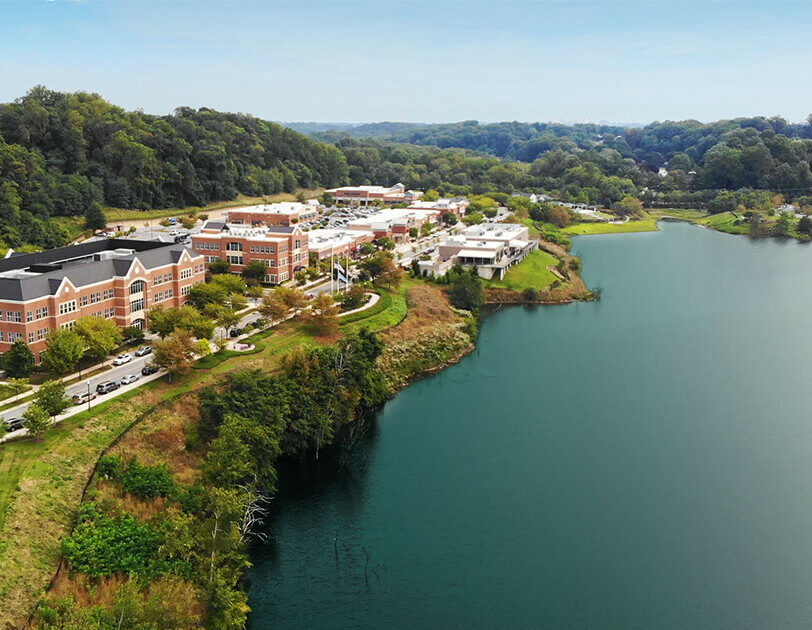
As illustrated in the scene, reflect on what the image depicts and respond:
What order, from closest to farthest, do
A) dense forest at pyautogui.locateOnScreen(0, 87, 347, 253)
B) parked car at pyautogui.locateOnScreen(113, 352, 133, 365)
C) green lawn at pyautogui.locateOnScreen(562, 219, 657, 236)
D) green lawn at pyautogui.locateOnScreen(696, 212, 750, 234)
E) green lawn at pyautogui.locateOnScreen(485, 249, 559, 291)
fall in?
parked car at pyautogui.locateOnScreen(113, 352, 133, 365) → dense forest at pyautogui.locateOnScreen(0, 87, 347, 253) → green lawn at pyautogui.locateOnScreen(485, 249, 559, 291) → green lawn at pyautogui.locateOnScreen(562, 219, 657, 236) → green lawn at pyautogui.locateOnScreen(696, 212, 750, 234)

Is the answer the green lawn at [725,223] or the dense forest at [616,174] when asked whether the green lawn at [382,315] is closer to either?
the dense forest at [616,174]

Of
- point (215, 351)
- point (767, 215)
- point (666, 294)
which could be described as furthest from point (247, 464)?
point (767, 215)

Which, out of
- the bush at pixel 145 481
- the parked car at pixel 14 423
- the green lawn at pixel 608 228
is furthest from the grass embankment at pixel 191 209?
the bush at pixel 145 481

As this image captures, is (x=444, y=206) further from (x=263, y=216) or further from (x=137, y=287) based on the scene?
(x=137, y=287)

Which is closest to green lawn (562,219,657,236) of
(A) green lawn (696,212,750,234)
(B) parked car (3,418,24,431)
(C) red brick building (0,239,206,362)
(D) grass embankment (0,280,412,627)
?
(A) green lawn (696,212,750,234)

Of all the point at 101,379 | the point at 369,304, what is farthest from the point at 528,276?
the point at 101,379

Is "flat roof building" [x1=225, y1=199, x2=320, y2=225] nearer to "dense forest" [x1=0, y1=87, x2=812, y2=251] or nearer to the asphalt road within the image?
"dense forest" [x1=0, y1=87, x2=812, y2=251]
